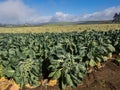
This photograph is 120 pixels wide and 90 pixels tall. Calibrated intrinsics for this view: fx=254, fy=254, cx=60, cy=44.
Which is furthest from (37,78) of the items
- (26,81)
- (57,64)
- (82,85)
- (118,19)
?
(118,19)

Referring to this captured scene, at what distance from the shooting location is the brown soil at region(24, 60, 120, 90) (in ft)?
25.1

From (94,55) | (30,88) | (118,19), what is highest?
(94,55)

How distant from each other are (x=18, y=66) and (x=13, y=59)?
0.99 feet

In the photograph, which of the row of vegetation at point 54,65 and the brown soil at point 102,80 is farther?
the row of vegetation at point 54,65

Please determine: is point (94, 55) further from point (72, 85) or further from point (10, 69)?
point (10, 69)

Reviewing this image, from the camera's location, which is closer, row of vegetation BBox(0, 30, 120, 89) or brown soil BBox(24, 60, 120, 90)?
brown soil BBox(24, 60, 120, 90)

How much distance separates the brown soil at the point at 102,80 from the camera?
25.1ft

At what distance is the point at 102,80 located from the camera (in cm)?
804

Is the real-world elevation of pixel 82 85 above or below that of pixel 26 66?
below

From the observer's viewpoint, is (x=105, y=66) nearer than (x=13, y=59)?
No

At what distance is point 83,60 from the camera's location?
9.32m

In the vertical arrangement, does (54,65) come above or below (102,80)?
above

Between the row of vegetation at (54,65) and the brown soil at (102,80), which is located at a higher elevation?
the row of vegetation at (54,65)

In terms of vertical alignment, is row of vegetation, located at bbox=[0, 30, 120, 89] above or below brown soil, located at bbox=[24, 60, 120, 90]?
above
